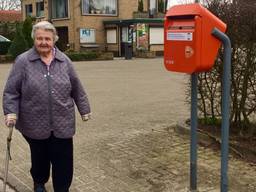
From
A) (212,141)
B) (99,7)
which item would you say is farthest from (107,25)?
(212,141)

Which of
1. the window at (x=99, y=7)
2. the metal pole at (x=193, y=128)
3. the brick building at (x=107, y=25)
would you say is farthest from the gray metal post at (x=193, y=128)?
the window at (x=99, y=7)

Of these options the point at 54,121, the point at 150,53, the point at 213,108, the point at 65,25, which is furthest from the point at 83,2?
the point at 54,121

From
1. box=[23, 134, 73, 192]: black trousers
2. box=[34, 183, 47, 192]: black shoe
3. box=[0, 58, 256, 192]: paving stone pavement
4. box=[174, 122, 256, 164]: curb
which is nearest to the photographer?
box=[23, 134, 73, 192]: black trousers

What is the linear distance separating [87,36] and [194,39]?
30.2 metres

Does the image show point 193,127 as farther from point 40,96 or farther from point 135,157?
Answer: point 135,157

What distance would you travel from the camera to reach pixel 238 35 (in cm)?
552

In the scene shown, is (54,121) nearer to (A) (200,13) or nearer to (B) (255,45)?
(A) (200,13)

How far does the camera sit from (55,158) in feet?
14.3

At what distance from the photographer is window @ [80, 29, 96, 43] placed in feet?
109

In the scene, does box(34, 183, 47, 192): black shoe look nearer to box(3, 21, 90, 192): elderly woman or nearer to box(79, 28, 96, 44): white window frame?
box(3, 21, 90, 192): elderly woman

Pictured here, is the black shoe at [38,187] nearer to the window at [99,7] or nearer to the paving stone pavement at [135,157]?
the paving stone pavement at [135,157]

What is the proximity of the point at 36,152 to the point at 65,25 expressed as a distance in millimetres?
30458

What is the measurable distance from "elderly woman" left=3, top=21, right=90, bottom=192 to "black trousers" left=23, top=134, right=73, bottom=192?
1cm

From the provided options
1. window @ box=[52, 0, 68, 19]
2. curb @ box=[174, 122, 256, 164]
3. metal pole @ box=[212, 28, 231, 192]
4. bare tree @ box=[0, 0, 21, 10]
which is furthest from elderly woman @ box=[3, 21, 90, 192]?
bare tree @ box=[0, 0, 21, 10]
